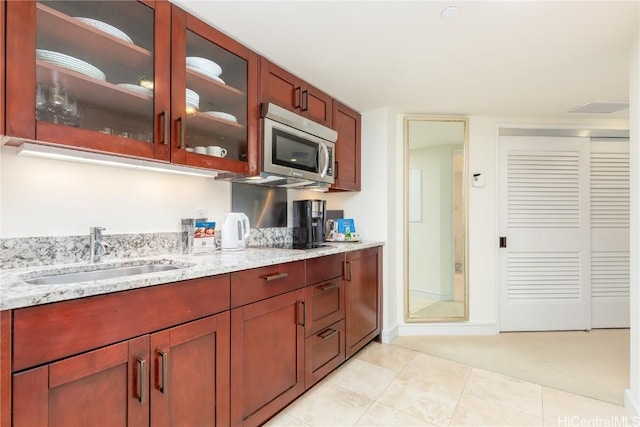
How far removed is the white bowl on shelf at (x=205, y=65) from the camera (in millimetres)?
1595

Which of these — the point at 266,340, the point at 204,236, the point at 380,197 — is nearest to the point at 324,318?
the point at 266,340

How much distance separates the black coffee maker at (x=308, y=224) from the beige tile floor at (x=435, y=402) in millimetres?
967

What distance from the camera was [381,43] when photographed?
181cm

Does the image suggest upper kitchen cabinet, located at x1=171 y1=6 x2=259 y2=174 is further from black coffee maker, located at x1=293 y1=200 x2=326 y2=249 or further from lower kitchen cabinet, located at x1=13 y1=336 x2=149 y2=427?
lower kitchen cabinet, located at x1=13 y1=336 x2=149 y2=427

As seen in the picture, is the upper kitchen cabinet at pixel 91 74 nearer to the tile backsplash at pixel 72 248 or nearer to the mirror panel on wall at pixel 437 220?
the tile backsplash at pixel 72 248

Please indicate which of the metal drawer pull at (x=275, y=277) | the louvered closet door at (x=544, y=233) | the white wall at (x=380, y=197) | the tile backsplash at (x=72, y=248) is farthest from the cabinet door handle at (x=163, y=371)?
the louvered closet door at (x=544, y=233)

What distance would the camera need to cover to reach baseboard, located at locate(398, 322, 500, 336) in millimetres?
3033

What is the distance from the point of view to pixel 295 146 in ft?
6.98

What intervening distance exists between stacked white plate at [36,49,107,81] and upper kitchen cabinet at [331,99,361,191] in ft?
5.52

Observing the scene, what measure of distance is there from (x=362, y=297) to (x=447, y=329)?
1.14 m

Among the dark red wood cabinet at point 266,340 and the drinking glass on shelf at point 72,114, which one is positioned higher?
the drinking glass on shelf at point 72,114

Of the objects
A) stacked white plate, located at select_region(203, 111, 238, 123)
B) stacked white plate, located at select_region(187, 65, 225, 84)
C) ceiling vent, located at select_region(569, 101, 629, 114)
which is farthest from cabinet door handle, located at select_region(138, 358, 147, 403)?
ceiling vent, located at select_region(569, 101, 629, 114)

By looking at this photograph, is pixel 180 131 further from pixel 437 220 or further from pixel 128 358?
pixel 437 220

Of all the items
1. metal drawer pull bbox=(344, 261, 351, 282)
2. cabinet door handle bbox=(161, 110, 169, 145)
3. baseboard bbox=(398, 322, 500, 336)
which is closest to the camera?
cabinet door handle bbox=(161, 110, 169, 145)
